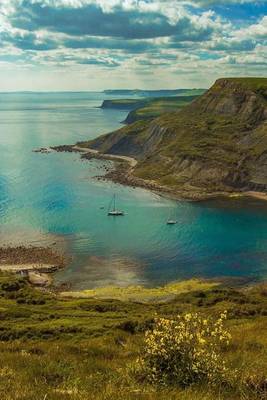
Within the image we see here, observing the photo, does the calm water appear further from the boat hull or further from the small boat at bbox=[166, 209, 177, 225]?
the boat hull

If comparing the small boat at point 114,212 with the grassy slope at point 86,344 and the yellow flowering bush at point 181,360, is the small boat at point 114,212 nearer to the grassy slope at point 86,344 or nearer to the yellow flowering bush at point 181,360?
the grassy slope at point 86,344

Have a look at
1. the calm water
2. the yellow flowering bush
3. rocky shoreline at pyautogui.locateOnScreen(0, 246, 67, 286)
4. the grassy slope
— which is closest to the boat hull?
the calm water

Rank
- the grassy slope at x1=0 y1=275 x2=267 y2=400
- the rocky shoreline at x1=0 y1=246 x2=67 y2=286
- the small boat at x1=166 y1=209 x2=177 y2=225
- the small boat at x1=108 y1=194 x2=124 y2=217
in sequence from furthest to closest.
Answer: the small boat at x1=108 y1=194 x2=124 y2=217, the small boat at x1=166 y1=209 x2=177 y2=225, the rocky shoreline at x1=0 y1=246 x2=67 y2=286, the grassy slope at x1=0 y1=275 x2=267 y2=400

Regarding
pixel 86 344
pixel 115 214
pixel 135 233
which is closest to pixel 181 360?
pixel 86 344

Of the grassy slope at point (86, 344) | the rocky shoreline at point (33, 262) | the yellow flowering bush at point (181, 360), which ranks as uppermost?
the yellow flowering bush at point (181, 360)

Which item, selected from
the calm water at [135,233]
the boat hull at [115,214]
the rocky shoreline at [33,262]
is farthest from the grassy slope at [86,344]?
the boat hull at [115,214]

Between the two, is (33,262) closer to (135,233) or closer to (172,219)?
(135,233)

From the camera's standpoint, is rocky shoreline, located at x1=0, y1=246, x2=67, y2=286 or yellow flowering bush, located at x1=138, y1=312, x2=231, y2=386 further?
rocky shoreline, located at x1=0, y1=246, x2=67, y2=286

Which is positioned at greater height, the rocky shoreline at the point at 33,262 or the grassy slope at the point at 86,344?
the grassy slope at the point at 86,344
